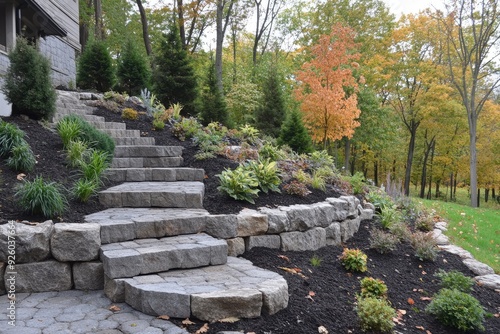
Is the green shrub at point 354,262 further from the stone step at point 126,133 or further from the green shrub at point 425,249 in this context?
the stone step at point 126,133

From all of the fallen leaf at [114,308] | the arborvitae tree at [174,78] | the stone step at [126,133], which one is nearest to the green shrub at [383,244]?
the fallen leaf at [114,308]

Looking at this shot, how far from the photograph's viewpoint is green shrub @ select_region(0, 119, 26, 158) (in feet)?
15.6

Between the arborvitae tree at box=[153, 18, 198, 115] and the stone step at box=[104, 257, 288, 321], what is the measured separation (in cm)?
886

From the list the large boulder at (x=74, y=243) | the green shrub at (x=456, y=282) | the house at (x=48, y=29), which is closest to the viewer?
the large boulder at (x=74, y=243)

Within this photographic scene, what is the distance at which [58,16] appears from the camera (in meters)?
13.3

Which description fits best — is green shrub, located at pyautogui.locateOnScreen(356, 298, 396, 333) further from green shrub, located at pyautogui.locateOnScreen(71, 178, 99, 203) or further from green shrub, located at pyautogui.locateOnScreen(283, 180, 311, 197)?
green shrub, located at pyautogui.locateOnScreen(71, 178, 99, 203)

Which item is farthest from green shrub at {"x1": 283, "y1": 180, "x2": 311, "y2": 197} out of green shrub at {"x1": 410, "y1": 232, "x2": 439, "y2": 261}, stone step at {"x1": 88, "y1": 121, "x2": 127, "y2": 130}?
stone step at {"x1": 88, "y1": 121, "x2": 127, "y2": 130}

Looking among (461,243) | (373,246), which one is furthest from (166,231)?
(461,243)

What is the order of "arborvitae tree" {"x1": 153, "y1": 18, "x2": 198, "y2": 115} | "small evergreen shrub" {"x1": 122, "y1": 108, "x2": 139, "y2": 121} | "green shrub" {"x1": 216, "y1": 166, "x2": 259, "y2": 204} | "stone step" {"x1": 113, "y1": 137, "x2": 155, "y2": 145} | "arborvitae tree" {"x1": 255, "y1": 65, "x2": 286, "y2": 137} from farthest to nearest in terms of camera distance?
1. "arborvitae tree" {"x1": 255, "y1": 65, "x2": 286, "y2": 137}
2. "arborvitae tree" {"x1": 153, "y1": 18, "x2": 198, "y2": 115}
3. "small evergreen shrub" {"x1": 122, "y1": 108, "x2": 139, "y2": 121}
4. "stone step" {"x1": 113, "y1": 137, "x2": 155, "y2": 145}
5. "green shrub" {"x1": 216, "y1": 166, "x2": 259, "y2": 204}

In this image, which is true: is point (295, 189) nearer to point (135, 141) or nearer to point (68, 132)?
point (135, 141)

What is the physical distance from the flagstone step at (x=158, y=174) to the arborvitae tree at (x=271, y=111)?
8.07 metres

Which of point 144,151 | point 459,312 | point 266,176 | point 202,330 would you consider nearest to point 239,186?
point 266,176

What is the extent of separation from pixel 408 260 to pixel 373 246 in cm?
55

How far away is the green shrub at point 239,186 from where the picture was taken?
4.75m
